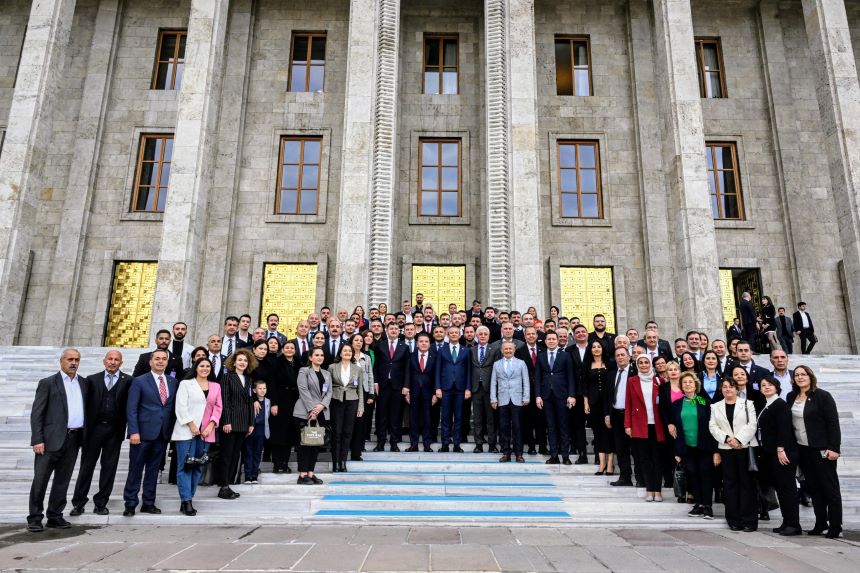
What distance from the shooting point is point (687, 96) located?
15883mm

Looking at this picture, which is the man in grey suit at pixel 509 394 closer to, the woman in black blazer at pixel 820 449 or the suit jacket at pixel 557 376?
the suit jacket at pixel 557 376

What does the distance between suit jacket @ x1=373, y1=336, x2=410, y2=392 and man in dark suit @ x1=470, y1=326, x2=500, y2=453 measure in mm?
1101

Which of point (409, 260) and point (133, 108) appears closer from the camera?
point (409, 260)

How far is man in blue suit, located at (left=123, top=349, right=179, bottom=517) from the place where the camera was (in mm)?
6953

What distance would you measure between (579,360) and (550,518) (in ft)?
9.16

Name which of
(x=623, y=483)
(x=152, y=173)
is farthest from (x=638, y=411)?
(x=152, y=173)

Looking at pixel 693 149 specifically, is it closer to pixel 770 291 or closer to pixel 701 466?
pixel 770 291

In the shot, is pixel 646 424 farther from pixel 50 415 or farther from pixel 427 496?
pixel 50 415

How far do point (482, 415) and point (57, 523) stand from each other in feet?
19.2

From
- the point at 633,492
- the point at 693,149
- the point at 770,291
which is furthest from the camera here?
the point at 770,291

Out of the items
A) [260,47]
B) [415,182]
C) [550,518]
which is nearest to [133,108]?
[260,47]

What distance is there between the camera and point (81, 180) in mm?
18281

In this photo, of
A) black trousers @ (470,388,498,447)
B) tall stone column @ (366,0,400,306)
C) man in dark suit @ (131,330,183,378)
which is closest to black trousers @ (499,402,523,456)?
black trousers @ (470,388,498,447)

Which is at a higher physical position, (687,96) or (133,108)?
(133,108)
